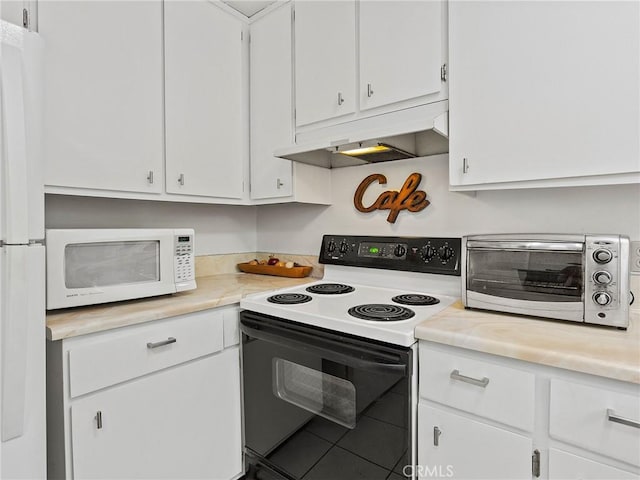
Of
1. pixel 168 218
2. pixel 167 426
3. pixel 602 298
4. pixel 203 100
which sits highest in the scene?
pixel 203 100

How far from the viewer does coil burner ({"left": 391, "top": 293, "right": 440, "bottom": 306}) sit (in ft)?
4.94

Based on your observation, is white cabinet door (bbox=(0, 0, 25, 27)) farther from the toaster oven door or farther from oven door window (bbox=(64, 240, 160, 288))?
the toaster oven door

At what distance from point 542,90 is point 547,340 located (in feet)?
2.73

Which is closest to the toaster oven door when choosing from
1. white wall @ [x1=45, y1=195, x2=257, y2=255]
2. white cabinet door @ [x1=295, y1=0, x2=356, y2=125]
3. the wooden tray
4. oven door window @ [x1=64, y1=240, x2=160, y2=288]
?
white cabinet door @ [x1=295, y1=0, x2=356, y2=125]

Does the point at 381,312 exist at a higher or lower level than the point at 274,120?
lower

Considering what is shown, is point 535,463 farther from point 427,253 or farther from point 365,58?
point 365,58

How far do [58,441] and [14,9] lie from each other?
59.8 inches

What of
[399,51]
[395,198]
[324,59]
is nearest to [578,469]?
[395,198]

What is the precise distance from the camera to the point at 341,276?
201cm

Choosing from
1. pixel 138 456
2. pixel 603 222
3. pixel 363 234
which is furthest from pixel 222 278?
pixel 603 222

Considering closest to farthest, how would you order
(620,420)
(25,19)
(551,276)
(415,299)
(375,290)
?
1. (620,420)
2. (551,276)
3. (25,19)
4. (415,299)
5. (375,290)

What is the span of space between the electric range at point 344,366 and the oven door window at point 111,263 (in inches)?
18.2

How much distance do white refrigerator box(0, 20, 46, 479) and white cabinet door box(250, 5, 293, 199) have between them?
1.10 meters

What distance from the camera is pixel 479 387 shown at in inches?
40.6
